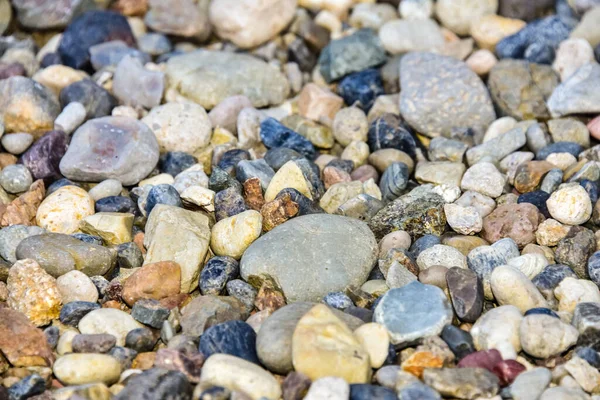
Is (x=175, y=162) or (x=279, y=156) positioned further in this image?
(x=175, y=162)

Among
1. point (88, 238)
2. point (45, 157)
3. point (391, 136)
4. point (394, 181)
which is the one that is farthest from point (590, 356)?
point (45, 157)

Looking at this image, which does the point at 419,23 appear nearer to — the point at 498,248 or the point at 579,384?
the point at 498,248

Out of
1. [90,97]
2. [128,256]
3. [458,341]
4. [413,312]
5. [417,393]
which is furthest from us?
[90,97]

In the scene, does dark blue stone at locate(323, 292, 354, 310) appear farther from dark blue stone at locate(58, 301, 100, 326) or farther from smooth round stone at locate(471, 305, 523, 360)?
dark blue stone at locate(58, 301, 100, 326)

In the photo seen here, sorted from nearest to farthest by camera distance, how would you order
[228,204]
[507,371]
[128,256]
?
[507,371], [128,256], [228,204]

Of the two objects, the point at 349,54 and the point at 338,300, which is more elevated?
the point at 349,54

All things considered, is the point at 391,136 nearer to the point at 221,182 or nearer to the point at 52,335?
the point at 221,182
